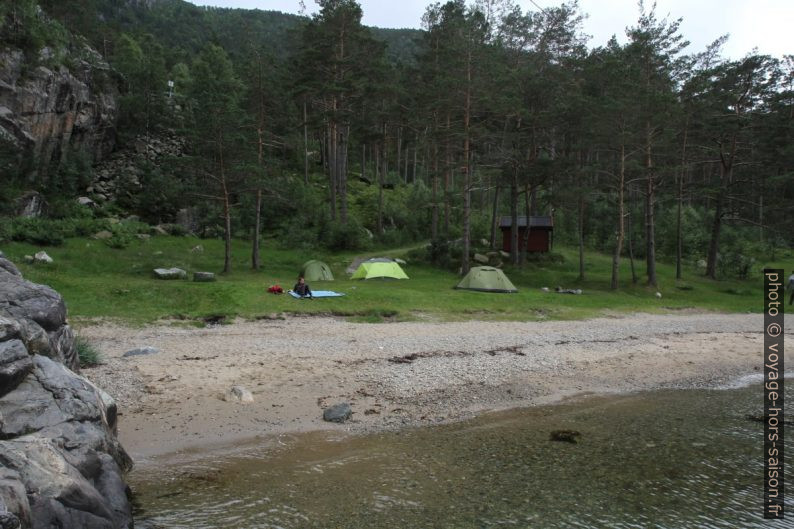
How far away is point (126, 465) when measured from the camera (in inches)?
296

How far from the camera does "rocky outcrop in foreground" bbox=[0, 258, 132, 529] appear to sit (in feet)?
16.6

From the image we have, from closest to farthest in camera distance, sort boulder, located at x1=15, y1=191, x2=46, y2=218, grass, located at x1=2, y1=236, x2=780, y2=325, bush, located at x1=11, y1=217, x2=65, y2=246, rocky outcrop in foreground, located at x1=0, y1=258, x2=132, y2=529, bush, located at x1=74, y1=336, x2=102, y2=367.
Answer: rocky outcrop in foreground, located at x1=0, y1=258, x2=132, y2=529 → bush, located at x1=74, y1=336, x2=102, y2=367 → grass, located at x1=2, y1=236, x2=780, y2=325 → bush, located at x1=11, y1=217, x2=65, y2=246 → boulder, located at x1=15, y1=191, x2=46, y2=218

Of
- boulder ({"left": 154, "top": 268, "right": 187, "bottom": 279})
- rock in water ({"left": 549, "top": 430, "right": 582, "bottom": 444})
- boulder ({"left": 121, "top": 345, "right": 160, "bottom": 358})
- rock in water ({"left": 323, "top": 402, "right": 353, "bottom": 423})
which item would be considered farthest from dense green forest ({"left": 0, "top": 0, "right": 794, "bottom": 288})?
rock in water ({"left": 549, "top": 430, "right": 582, "bottom": 444})

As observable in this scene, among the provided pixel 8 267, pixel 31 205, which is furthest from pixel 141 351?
pixel 31 205

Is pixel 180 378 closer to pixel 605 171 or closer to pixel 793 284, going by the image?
pixel 605 171

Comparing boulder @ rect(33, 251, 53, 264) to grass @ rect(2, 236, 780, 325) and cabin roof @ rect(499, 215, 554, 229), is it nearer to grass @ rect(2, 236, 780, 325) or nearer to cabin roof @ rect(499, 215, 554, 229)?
grass @ rect(2, 236, 780, 325)

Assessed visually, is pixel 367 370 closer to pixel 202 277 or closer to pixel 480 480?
pixel 480 480

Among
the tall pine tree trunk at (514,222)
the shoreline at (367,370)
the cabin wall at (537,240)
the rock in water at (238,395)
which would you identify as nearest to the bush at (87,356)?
the shoreline at (367,370)

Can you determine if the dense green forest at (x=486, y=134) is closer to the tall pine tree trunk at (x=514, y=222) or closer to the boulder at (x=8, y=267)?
the tall pine tree trunk at (x=514, y=222)

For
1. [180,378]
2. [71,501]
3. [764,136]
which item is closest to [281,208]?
[180,378]

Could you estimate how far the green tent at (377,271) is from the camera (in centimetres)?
2867

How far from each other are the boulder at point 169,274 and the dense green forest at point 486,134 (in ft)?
11.9

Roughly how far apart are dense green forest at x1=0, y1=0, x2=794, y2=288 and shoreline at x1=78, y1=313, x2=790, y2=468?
13014 mm

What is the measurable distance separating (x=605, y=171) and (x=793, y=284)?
11.3 m
